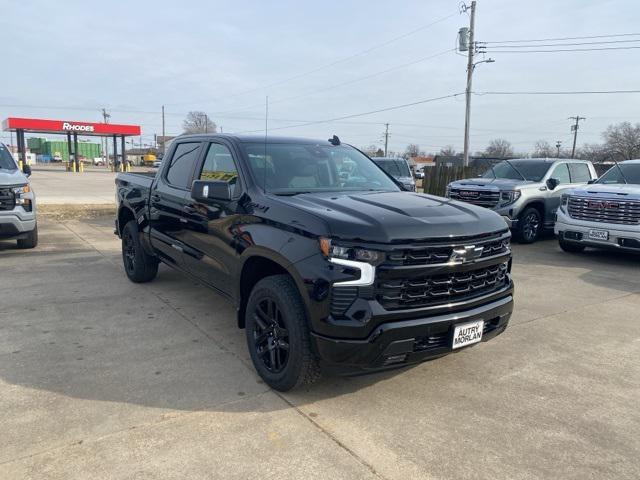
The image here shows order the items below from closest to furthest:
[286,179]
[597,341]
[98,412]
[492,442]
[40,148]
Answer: [492,442] < [98,412] < [286,179] < [597,341] < [40,148]

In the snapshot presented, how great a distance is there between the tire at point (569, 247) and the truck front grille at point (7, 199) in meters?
9.35

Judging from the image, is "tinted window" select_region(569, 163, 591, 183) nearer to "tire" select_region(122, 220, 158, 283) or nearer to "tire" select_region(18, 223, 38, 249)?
"tire" select_region(122, 220, 158, 283)

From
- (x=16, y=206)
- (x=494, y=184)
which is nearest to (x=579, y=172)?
(x=494, y=184)

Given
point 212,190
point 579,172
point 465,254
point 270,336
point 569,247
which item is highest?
point 579,172

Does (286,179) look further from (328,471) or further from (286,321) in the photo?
(328,471)

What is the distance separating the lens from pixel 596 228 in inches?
328

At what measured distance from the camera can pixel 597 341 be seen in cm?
468

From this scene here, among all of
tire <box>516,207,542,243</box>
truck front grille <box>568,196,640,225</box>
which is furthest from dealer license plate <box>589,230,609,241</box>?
tire <box>516,207,542,243</box>

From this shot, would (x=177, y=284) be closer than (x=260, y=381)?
No

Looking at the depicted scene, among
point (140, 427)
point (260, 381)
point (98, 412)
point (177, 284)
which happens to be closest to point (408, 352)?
point (260, 381)

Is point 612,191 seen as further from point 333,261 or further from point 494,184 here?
point 333,261

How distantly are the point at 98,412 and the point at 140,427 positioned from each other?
1.21 feet

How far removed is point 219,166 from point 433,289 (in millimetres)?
2289

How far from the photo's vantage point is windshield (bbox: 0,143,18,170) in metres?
8.60
